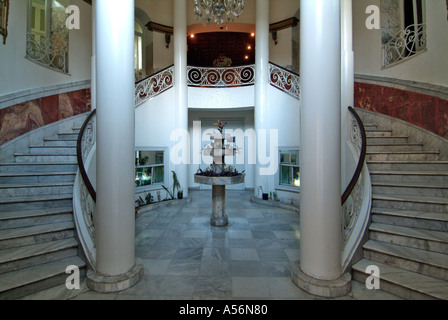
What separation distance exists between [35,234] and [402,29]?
327 inches

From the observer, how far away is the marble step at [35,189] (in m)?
3.40

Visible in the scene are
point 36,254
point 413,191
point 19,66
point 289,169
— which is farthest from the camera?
point 289,169

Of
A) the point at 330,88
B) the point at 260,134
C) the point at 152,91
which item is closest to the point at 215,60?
the point at 152,91

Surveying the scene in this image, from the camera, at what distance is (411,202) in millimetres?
3129

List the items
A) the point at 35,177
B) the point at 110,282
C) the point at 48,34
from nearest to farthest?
the point at 110,282
the point at 35,177
the point at 48,34

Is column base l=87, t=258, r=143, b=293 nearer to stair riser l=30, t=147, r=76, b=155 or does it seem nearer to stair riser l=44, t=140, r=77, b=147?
stair riser l=30, t=147, r=76, b=155

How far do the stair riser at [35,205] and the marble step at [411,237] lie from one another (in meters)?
4.40

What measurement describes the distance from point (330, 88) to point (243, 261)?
2.41m

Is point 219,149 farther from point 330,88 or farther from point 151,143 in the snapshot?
point 151,143

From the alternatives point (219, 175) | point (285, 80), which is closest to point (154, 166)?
point (219, 175)

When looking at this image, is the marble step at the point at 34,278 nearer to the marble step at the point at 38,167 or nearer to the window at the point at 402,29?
the marble step at the point at 38,167

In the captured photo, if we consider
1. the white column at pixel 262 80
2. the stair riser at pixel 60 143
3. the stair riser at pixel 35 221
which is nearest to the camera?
the stair riser at pixel 35 221

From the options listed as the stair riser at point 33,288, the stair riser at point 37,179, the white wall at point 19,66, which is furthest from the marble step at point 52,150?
the stair riser at point 33,288

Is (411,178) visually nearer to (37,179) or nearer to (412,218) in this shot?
(412,218)
